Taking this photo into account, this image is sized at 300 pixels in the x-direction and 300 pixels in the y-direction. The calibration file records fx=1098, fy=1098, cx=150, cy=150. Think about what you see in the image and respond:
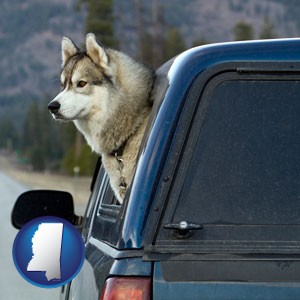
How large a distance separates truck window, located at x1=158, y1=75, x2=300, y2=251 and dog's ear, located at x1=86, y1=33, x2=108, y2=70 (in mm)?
2578

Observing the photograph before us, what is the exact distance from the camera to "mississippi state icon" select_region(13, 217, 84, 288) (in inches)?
139

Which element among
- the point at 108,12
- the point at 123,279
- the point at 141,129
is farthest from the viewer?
the point at 108,12

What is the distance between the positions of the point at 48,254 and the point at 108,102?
2368 mm

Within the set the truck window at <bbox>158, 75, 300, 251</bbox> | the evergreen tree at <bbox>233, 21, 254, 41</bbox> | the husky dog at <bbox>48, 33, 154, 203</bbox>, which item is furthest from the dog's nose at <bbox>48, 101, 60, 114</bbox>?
the evergreen tree at <bbox>233, 21, 254, 41</bbox>

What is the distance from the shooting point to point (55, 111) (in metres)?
6.83

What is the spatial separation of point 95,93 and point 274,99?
110 inches

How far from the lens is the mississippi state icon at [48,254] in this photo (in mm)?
3539

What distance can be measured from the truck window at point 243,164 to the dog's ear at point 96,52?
8.46ft

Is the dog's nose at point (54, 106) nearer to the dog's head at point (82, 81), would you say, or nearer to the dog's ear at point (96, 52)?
the dog's head at point (82, 81)

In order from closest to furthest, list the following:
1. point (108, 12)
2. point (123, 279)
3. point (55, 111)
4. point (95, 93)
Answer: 1. point (123, 279)
2. point (95, 93)
3. point (55, 111)
4. point (108, 12)

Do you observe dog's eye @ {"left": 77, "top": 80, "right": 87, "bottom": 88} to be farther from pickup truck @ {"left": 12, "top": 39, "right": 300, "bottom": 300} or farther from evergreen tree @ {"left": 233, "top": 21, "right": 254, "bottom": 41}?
evergreen tree @ {"left": 233, "top": 21, "right": 254, "bottom": 41}

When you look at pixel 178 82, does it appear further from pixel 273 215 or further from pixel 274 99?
pixel 273 215

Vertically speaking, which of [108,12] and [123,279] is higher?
[123,279]

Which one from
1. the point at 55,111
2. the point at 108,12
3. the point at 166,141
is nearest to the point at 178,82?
the point at 166,141
